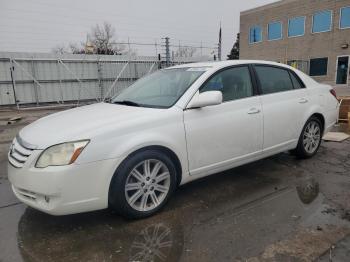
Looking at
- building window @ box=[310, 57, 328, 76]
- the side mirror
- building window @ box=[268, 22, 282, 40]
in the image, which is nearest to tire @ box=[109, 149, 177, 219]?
the side mirror

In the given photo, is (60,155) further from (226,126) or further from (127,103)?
(226,126)

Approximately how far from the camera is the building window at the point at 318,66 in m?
23.7

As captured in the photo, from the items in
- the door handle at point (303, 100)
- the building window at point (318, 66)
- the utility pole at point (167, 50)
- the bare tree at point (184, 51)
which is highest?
the bare tree at point (184, 51)

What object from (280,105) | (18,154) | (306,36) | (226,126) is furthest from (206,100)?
(306,36)

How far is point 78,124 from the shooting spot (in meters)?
3.00

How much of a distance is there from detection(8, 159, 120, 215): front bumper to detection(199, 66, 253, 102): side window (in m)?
1.52

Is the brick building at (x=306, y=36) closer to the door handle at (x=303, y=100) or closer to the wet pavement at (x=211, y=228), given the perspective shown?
the door handle at (x=303, y=100)

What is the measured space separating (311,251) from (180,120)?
1.70 meters

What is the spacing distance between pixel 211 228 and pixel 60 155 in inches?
61.0

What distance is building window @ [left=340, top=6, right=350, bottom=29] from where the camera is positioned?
72.6ft

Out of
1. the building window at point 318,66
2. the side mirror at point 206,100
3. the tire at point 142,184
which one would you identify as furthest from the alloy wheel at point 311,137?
the building window at point 318,66

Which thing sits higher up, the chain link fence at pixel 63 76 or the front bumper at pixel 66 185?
the chain link fence at pixel 63 76

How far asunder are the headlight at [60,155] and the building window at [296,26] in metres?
26.5

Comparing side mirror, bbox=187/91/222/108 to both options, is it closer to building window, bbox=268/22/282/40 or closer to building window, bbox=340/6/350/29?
building window, bbox=340/6/350/29
